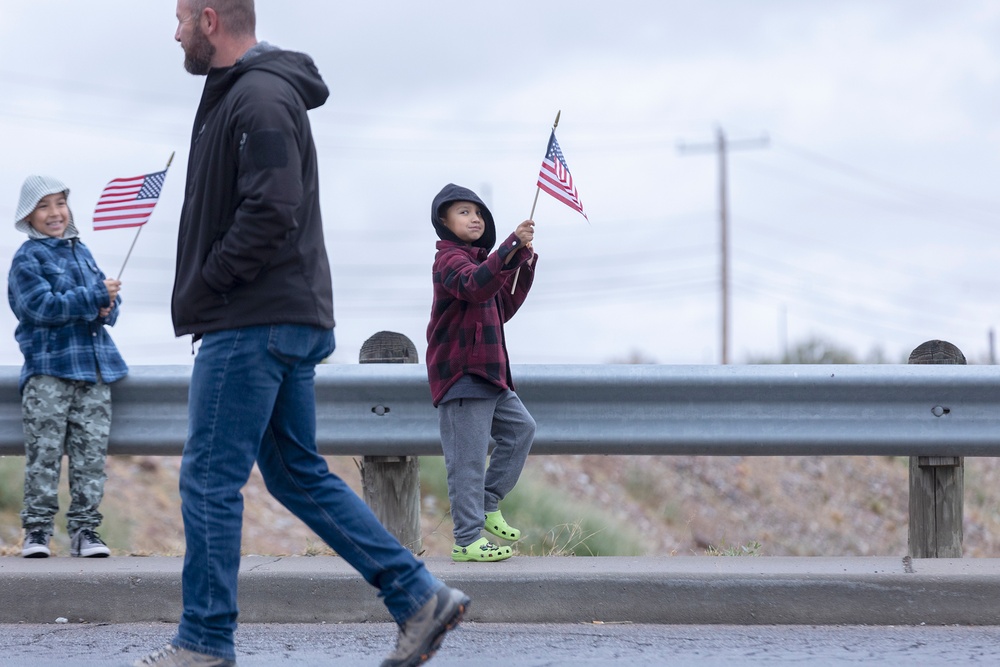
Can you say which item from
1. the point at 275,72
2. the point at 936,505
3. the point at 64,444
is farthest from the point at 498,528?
the point at 275,72

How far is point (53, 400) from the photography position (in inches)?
209

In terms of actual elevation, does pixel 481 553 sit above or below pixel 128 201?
below

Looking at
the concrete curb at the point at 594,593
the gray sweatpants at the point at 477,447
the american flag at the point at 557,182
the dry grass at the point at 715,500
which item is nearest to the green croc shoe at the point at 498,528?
the gray sweatpants at the point at 477,447

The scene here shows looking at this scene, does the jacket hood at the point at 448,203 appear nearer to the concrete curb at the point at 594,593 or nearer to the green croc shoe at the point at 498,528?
the green croc shoe at the point at 498,528

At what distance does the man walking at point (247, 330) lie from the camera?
342 centimetres

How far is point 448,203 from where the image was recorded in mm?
5004

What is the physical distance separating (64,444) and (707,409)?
285 cm

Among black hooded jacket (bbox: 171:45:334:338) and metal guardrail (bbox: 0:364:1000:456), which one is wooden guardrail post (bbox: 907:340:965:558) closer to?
metal guardrail (bbox: 0:364:1000:456)

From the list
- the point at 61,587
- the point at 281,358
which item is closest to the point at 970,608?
the point at 281,358

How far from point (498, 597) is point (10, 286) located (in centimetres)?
264

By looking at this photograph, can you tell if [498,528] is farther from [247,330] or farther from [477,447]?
[247,330]

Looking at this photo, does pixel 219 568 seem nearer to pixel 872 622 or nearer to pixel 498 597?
pixel 498 597

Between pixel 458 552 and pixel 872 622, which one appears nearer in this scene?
pixel 872 622

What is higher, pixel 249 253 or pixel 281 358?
pixel 249 253
